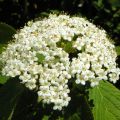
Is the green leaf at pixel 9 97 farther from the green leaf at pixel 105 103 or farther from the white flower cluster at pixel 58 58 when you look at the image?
the green leaf at pixel 105 103

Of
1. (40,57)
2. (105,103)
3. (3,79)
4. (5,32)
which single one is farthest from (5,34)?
(105,103)

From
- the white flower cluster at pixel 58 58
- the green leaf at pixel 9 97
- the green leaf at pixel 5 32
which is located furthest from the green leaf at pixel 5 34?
the green leaf at pixel 9 97

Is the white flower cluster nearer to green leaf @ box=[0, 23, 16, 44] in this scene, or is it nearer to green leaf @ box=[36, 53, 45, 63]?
green leaf @ box=[36, 53, 45, 63]

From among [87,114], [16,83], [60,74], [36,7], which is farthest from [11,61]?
[36,7]

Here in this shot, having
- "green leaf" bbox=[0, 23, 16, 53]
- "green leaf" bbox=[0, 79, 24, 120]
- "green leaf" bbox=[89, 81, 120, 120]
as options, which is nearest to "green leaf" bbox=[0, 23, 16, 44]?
"green leaf" bbox=[0, 23, 16, 53]

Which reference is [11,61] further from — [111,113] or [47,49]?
[111,113]

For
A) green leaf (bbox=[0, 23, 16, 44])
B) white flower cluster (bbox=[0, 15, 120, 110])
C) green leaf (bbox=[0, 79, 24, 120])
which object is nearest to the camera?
white flower cluster (bbox=[0, 15, 120, 110])
